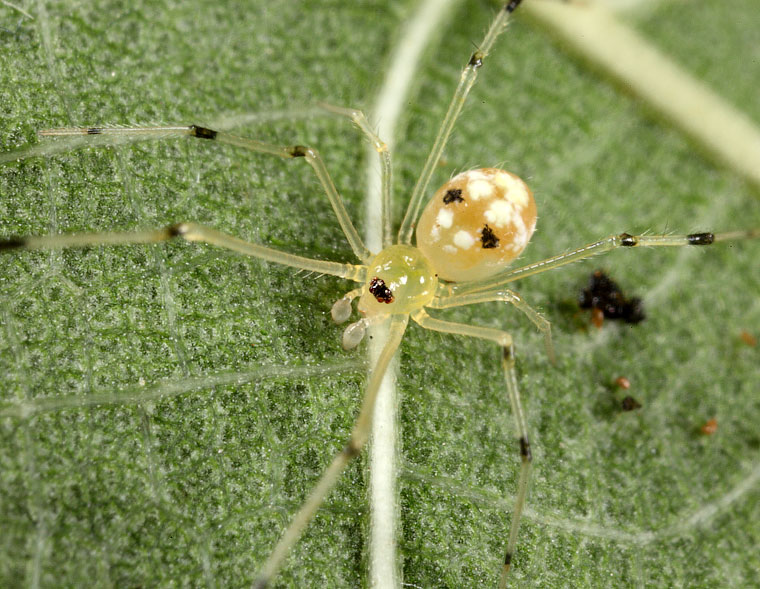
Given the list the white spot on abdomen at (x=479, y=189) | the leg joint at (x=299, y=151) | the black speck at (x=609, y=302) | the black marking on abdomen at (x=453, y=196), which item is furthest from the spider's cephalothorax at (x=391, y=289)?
the black speck at (x=609, y=302)

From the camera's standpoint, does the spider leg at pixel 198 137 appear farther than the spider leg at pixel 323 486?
Yes

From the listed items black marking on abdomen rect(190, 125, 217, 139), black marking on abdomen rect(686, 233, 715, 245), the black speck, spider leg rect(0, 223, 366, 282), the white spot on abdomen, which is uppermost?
black marking on abdomen rect(190, 125, 217, 139)

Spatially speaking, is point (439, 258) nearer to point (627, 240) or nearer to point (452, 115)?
point (452, 115)

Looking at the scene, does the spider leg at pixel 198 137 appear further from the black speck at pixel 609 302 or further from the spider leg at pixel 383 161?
the black speck at pixel 609 302

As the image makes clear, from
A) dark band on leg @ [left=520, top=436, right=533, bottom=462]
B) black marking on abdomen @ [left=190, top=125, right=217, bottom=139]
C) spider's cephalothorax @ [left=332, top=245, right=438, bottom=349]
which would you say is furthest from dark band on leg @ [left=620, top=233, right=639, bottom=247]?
black marking on abdomen @ [left=190, top=125, right=217, bottom=139]

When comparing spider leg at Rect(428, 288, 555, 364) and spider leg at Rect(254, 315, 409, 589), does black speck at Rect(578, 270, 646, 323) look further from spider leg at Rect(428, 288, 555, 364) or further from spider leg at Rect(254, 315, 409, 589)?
spider leg at Rect(254, 315, 409, 589)

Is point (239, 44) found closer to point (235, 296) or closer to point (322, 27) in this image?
point (322, 27)

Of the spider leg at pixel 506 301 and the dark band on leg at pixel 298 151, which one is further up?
the dark band on leg at pixel 298 151
